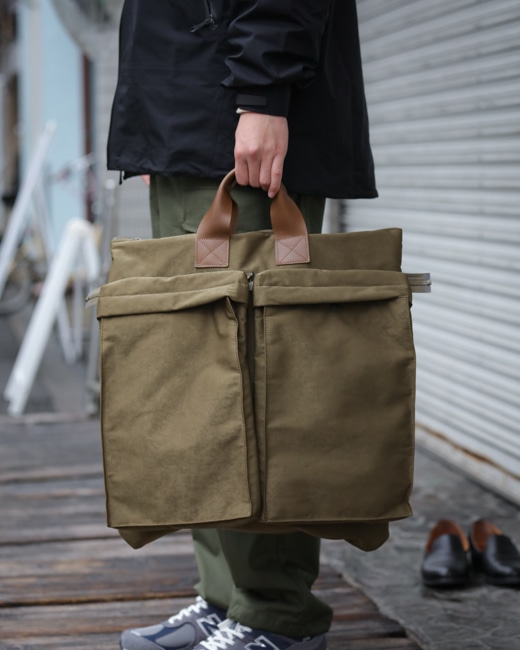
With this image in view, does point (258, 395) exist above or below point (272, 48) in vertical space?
below

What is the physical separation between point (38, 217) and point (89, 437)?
13.9 feet

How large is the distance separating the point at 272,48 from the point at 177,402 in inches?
26.0

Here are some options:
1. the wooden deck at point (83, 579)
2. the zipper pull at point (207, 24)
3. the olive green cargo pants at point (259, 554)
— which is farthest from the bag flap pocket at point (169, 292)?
the wooden deck at point (83, 579)

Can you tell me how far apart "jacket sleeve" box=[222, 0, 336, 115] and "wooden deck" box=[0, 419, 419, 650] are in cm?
125

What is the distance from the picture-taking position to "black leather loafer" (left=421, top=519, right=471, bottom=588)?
8.82ft

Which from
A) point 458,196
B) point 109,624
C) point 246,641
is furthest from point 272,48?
point 458,196

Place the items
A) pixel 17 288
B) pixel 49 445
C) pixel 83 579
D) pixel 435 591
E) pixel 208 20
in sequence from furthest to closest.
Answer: pixel 17 288, pixel 49 445, pixel 83 579, pixel 435 591, pixel 208 20

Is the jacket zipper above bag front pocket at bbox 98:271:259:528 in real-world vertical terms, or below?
above

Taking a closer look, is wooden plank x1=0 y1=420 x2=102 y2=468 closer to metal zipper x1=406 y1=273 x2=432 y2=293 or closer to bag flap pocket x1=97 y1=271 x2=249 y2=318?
bag flap pocket x1=97 y1=271 x2=249 y2=318

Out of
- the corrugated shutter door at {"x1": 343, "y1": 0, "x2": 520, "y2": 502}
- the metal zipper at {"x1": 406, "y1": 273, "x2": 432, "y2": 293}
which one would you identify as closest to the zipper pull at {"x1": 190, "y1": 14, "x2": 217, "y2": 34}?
the metal zipper at {"x1": 406, "y1": 273, "x2": 432, "y2": 293}

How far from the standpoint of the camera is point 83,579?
2.83 m

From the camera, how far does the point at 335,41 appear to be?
2.06 m

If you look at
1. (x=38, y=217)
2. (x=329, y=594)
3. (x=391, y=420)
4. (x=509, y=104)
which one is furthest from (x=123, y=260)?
(x=38, y=217)

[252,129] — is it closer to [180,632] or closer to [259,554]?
[259,554]
